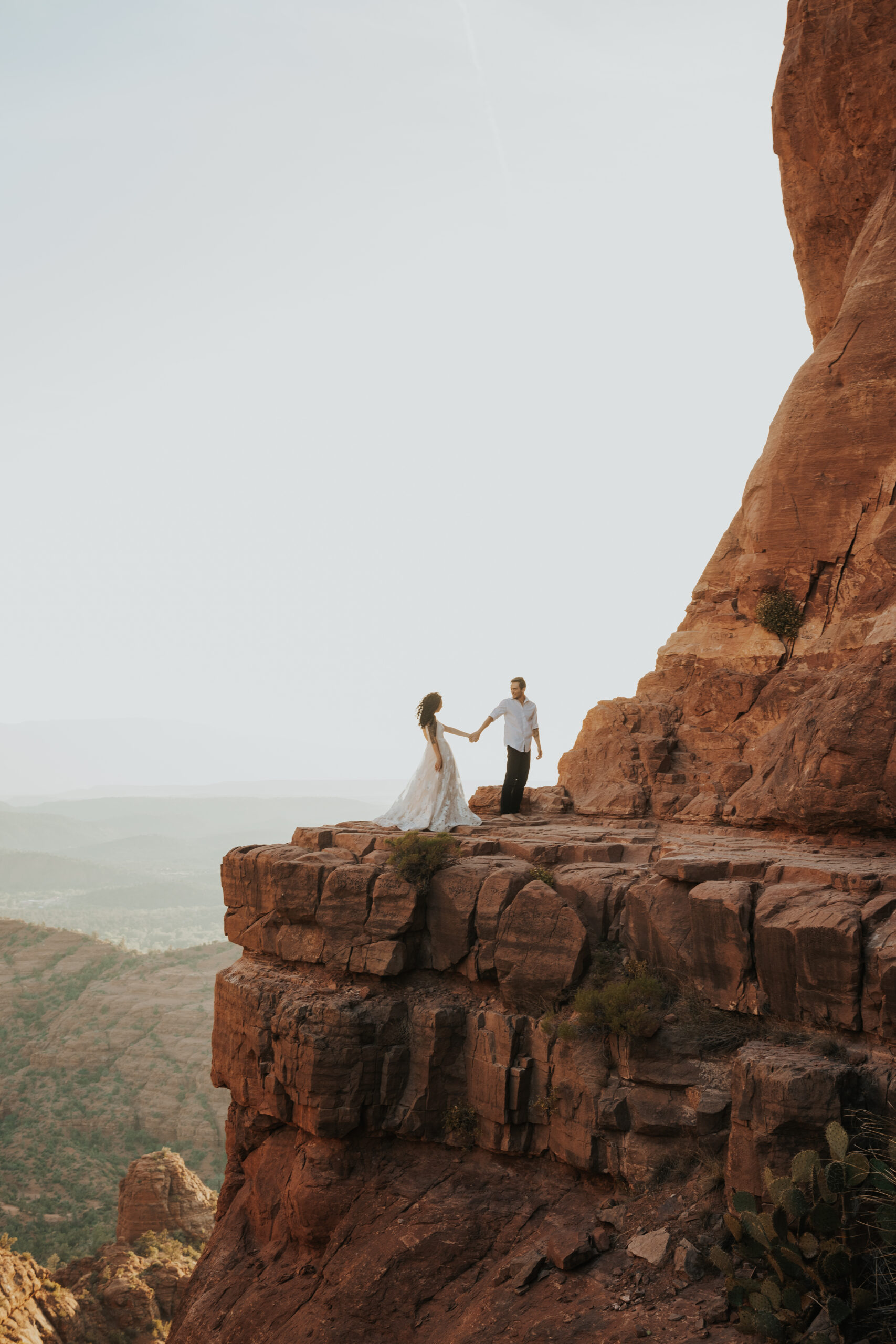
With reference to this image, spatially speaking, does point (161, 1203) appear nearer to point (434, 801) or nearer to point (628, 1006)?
point (434, 801)

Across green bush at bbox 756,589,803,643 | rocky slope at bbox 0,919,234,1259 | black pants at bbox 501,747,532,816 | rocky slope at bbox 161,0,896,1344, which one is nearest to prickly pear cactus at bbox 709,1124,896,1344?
rocky slope at bbox 161,0,896,1344

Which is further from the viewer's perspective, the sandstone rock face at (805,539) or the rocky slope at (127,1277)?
the rocky slope at (127,1277)

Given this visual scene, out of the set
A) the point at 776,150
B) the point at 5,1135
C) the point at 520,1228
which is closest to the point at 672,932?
the point at 520,1228

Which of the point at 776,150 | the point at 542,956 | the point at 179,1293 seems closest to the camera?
the point at 542,956

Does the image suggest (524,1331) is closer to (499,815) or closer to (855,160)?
(499,815)

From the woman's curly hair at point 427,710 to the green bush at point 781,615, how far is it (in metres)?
6.18

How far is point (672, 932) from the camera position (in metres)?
10.5

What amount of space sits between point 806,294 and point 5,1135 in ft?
155

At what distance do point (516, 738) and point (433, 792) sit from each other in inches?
76.2

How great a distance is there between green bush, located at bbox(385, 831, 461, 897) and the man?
3.20 metres

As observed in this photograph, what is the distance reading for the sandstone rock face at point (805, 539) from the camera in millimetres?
15250

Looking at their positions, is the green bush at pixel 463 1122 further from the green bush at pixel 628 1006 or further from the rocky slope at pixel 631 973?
the green bush at pixel 628 1006

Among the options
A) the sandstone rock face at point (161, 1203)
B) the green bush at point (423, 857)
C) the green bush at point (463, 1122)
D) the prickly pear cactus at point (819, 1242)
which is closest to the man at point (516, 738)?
the green bush at point (423, 857)

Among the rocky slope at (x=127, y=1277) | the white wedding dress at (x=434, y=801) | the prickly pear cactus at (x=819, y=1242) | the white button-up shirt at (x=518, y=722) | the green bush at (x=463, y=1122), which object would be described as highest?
the white button-up shirt at (x=518, y=722)
